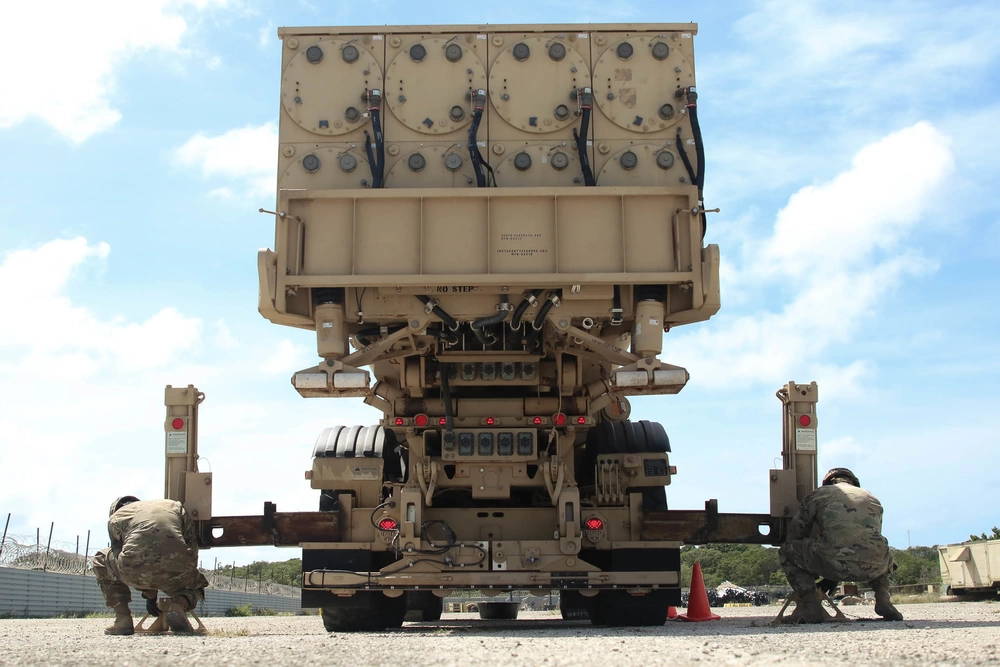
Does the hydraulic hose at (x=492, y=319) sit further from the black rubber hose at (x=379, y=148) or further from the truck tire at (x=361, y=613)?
the truck tire at (x=361, y=613)

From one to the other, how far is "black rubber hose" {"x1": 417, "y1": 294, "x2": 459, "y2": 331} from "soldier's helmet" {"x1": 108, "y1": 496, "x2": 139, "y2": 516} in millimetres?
3615

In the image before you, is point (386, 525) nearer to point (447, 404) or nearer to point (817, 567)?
point (447, 404)

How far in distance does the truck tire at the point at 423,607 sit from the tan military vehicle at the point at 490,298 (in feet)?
13.7

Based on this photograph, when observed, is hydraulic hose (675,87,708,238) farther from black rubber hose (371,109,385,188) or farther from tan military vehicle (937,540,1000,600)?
tan military vehicle (937,540,1000,600)

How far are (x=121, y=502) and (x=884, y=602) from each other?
7.73 metres

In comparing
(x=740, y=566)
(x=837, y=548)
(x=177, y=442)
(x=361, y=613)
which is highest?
(x=177, y=442)

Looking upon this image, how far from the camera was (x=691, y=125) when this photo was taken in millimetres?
12102

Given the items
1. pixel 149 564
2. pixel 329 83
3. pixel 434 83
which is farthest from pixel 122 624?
pixel 434 83

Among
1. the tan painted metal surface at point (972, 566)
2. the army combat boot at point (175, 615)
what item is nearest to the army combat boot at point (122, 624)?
the army combat boot at point (175, 615)

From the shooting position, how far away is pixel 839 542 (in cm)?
1120

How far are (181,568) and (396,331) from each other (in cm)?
315

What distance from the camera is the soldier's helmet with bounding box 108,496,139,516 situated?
11841 millimetres

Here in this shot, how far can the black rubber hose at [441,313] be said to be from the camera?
11.6 m

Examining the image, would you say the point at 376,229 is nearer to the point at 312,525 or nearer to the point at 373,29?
the point at 373,29
